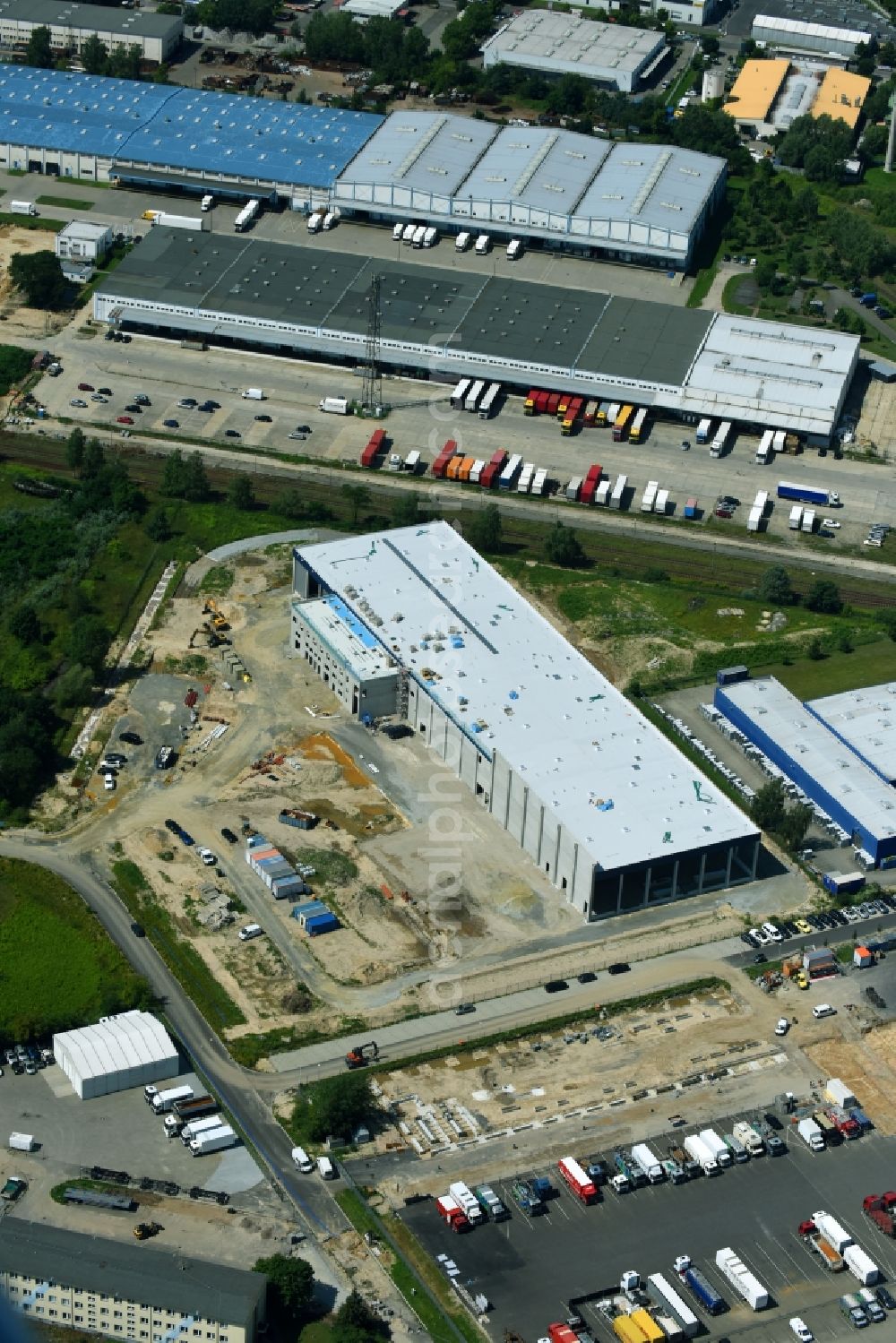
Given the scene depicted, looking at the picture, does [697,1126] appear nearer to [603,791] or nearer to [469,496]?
[603,791]

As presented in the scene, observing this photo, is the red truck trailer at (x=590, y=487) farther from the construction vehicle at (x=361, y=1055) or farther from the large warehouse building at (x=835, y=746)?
the construction vehicle at (x=361, y=1055)

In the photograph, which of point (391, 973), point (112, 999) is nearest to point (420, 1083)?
point (391, 973)

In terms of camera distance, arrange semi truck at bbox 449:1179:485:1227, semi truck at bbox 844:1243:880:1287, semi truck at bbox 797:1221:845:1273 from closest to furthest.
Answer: semi truck at bbox 844:1243:880:1287 → semi truck at bbox 797:1221:845:1273 → semi truck at bbox 449:1179:485:1227

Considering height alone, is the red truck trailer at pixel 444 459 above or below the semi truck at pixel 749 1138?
above

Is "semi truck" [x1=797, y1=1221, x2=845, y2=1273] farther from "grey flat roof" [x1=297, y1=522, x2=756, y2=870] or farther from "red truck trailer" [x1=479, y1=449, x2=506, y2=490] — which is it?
"red truck trailer" [x1=479, y1=449, x2=506, y2=490]

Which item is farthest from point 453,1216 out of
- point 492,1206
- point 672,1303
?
point 672,1303

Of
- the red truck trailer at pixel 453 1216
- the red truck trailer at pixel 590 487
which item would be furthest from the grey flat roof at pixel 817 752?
the red truck trailer at pixel 453 1216

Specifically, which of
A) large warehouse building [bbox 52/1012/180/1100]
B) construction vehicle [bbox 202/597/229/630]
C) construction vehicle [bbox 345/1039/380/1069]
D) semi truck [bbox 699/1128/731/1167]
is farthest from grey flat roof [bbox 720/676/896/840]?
large warehouse building [bbox 52/1012/180/1100]
